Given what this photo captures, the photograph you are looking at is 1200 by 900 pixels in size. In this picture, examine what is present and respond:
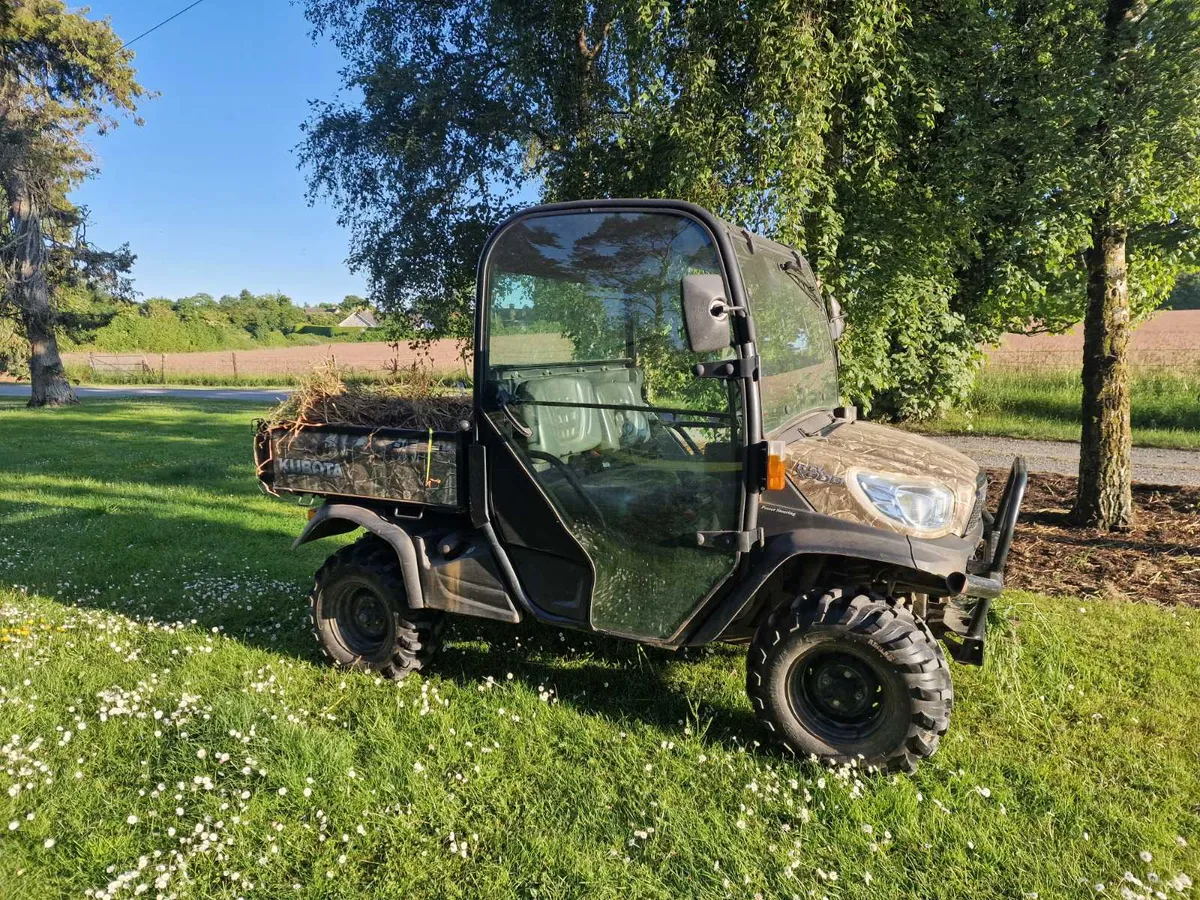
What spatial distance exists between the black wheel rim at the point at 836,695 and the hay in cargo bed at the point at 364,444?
1.76m

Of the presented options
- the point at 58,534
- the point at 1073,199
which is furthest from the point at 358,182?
the point at 1073,199

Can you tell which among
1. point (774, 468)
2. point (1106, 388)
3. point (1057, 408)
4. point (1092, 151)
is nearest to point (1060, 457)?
point (1057, 408)

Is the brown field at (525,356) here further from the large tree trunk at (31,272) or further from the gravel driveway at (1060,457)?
the large tree trunk at (31,272)

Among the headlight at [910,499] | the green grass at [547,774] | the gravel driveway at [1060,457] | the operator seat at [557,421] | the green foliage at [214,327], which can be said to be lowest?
the green grass at [547,774]

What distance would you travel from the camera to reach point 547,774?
122 inches

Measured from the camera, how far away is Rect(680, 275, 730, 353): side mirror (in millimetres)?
2742

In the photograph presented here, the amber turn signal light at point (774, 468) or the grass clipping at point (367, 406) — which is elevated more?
the grass clipping at point (367, 406)

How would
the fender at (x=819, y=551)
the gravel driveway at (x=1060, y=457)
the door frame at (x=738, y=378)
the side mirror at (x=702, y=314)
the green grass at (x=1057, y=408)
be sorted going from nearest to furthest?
the side mirror at (x=702, y=314)
the fender at (x=819, y=551)
the door frame at (x=738, y=378)
the gravel driveway at (x=1060, y=457)
the green grass at (x=1057, y=408)

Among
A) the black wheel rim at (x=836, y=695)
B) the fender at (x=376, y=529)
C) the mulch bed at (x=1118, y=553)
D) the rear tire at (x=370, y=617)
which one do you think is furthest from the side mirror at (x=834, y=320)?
the mulch bed at (x=1118, y=553)

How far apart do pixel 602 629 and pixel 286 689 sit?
165 centimetres

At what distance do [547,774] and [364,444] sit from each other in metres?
1.83

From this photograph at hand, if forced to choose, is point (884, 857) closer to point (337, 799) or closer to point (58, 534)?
point (337, 799)

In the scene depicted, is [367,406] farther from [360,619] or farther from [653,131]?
[653,131]

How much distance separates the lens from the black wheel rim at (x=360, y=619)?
13.4ft
